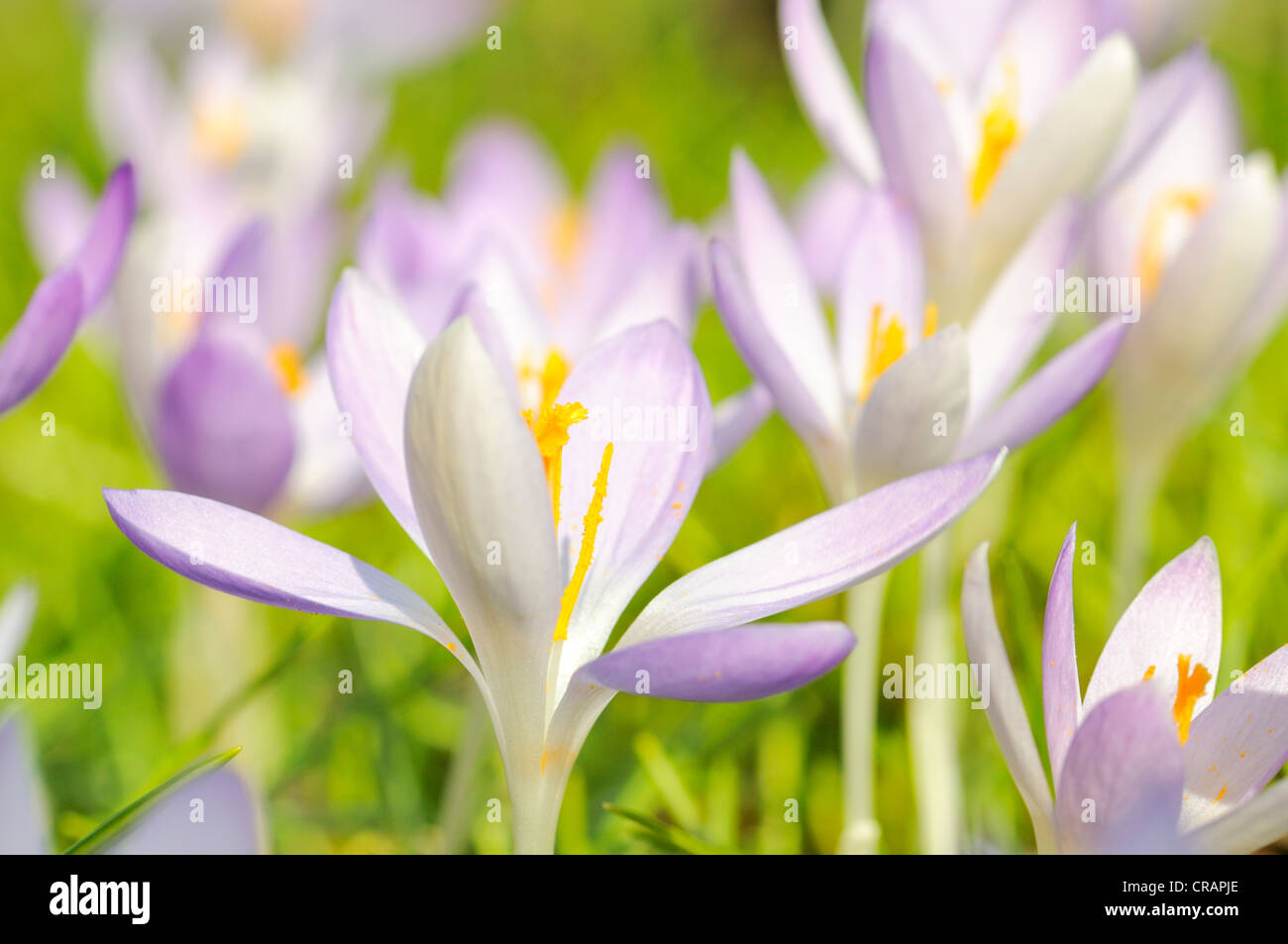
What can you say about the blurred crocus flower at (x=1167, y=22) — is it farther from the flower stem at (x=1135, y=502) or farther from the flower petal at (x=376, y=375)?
the flower petal at (x=376, y=375)

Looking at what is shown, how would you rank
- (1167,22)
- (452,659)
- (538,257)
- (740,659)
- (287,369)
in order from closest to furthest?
(740,659) → (287,369) → (452,659) → (538,257) → (1167,22)

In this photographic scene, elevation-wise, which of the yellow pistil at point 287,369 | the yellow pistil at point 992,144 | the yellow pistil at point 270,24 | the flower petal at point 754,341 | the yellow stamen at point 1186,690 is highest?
the yellow pistil at point 270,24

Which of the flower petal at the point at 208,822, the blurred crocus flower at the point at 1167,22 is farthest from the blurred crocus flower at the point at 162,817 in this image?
the blurred crocus flower at the point at 1167,22

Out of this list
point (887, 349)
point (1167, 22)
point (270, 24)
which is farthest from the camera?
point (270, 24)

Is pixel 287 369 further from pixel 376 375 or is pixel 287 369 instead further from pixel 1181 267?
pixel 1181 267

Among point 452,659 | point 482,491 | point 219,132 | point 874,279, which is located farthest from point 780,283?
point 219,132

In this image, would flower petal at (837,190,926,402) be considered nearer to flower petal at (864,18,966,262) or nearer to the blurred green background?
flower petal at (864,18,966,262)

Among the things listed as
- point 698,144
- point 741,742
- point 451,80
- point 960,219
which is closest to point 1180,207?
point 960,219
